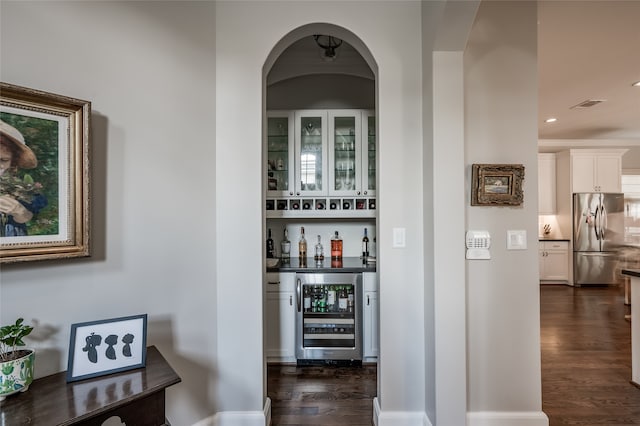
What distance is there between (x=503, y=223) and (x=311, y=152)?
1919 mm

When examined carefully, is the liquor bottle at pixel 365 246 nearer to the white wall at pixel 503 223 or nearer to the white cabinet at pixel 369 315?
the white cabinet at pixel 369 315

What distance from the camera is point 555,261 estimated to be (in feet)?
20.1

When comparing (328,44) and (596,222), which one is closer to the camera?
(328,44)

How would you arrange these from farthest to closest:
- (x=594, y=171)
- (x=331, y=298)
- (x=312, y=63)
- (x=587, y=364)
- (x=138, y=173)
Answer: (x=594, y=171), (x=312, y=63), (x=331, y=298), (x=587, y=364), (x=138, y=173)

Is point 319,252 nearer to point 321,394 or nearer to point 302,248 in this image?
point 302,248

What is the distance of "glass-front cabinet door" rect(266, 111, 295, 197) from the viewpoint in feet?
10.8

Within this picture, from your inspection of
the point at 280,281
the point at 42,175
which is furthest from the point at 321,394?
the point at 42,175

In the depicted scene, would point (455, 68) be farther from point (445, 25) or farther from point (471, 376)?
point (471, 376)

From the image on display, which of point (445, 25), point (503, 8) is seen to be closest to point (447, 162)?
point (445, 25)

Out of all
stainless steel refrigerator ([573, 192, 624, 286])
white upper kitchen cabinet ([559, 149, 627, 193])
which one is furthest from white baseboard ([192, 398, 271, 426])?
white upper kitchen cabinet ([559, 149, 627, 193])

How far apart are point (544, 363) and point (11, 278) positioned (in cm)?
380

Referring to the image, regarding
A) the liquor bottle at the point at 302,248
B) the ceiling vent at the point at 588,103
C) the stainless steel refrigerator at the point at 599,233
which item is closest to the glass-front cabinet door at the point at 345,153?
the liquor bottle at the point at 302,248

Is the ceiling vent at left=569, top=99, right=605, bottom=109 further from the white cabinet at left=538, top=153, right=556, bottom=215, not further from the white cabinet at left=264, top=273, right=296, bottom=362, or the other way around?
the white cabinet at left=264, top=273, right=296, bottom=362

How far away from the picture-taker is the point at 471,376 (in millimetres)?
1929
